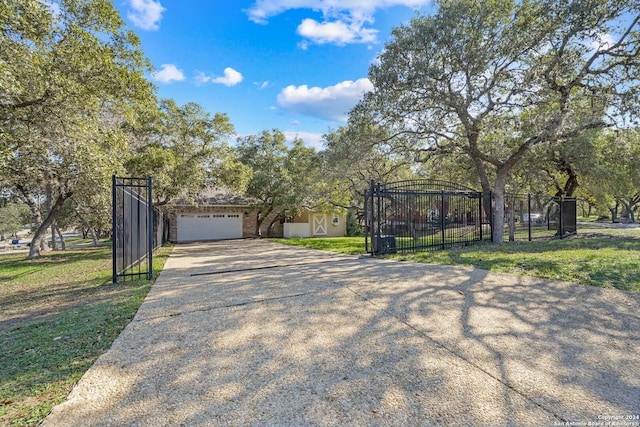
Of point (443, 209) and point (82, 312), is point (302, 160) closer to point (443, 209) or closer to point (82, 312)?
point (443, 209)

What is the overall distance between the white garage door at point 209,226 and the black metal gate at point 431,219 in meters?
13.0

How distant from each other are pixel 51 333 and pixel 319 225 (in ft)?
62.2

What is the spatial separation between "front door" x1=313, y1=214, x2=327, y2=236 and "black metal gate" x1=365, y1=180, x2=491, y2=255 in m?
10.5

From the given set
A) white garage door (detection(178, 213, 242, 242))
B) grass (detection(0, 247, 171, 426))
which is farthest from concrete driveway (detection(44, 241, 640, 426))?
white garage door (detection(178, 213, 242, 242))

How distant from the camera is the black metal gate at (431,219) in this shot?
1004 cm

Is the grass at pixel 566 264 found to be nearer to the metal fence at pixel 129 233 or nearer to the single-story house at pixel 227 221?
the metal fence at pixel 129 233

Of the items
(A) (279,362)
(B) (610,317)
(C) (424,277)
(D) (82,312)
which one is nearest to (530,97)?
(C) (424,277)

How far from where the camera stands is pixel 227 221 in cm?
2169

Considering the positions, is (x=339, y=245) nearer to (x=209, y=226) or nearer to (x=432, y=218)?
(x=432, y=218)

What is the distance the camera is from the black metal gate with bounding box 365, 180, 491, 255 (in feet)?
32.9

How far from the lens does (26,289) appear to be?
6.89 meters

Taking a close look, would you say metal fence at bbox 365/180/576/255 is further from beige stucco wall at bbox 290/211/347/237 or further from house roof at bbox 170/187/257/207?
house roof at bbox 170/187/257/207

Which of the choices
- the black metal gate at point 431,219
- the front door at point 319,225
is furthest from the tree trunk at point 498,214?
the front door at point 319,225

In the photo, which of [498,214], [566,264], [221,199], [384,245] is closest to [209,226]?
[221,199]
